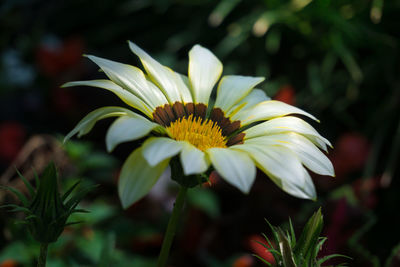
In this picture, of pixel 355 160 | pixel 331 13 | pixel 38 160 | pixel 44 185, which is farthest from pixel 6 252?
pixel 331 13

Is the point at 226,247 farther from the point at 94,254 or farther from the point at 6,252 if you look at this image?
the point at 6,252

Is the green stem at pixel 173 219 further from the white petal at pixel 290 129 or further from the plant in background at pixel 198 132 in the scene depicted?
the white petal at pixel 290 129

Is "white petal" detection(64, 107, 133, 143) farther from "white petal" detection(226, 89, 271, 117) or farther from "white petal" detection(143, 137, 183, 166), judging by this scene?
"white petal" detection(226, 89, 271, 117)

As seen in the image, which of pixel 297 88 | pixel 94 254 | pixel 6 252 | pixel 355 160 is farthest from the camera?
pixel 297 88

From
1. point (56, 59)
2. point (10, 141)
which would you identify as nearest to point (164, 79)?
point (10, 141)

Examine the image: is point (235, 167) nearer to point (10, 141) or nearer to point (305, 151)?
point (305, 151)

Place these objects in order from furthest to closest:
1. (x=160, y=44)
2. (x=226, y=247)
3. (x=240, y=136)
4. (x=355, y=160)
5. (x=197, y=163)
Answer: (x=160, y=44) < (x=355, y=160) < (x=226, y=247) < (x=240, y=136) < (x=197, y=163)
